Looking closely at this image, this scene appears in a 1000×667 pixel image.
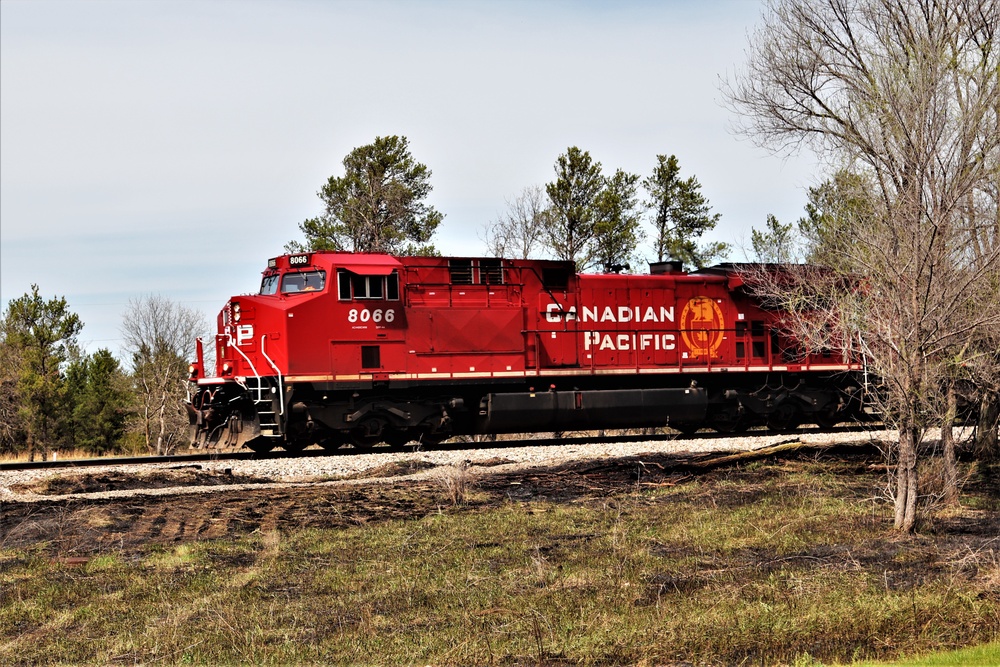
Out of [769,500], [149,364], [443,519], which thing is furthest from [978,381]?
[149,364]

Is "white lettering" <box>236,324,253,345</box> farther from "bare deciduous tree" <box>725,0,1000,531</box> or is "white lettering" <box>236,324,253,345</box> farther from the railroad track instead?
"bare deciduous tree" <box>725,0,1000,531</box>

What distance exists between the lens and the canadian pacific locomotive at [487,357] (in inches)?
720

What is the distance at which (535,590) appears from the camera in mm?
8203

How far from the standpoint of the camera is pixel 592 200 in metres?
37.3

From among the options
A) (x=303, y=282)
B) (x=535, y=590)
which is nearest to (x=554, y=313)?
(x=303, y=282)

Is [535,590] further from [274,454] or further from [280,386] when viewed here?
[274,454]

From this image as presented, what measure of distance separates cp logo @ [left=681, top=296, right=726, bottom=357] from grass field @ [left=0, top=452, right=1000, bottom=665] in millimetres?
9540

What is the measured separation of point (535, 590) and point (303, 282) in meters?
11.7

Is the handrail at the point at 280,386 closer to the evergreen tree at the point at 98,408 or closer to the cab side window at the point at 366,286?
the cab side window at the point at 366,286

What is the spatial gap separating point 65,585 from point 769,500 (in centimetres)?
828

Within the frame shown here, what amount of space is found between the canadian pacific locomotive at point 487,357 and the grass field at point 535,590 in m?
6.54

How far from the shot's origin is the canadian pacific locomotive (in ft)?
60.0

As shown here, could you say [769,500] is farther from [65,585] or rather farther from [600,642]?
[65,585]

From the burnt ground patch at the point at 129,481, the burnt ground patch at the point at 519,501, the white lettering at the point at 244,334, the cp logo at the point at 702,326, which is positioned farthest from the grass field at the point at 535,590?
the cp logo at the point at 702,326
